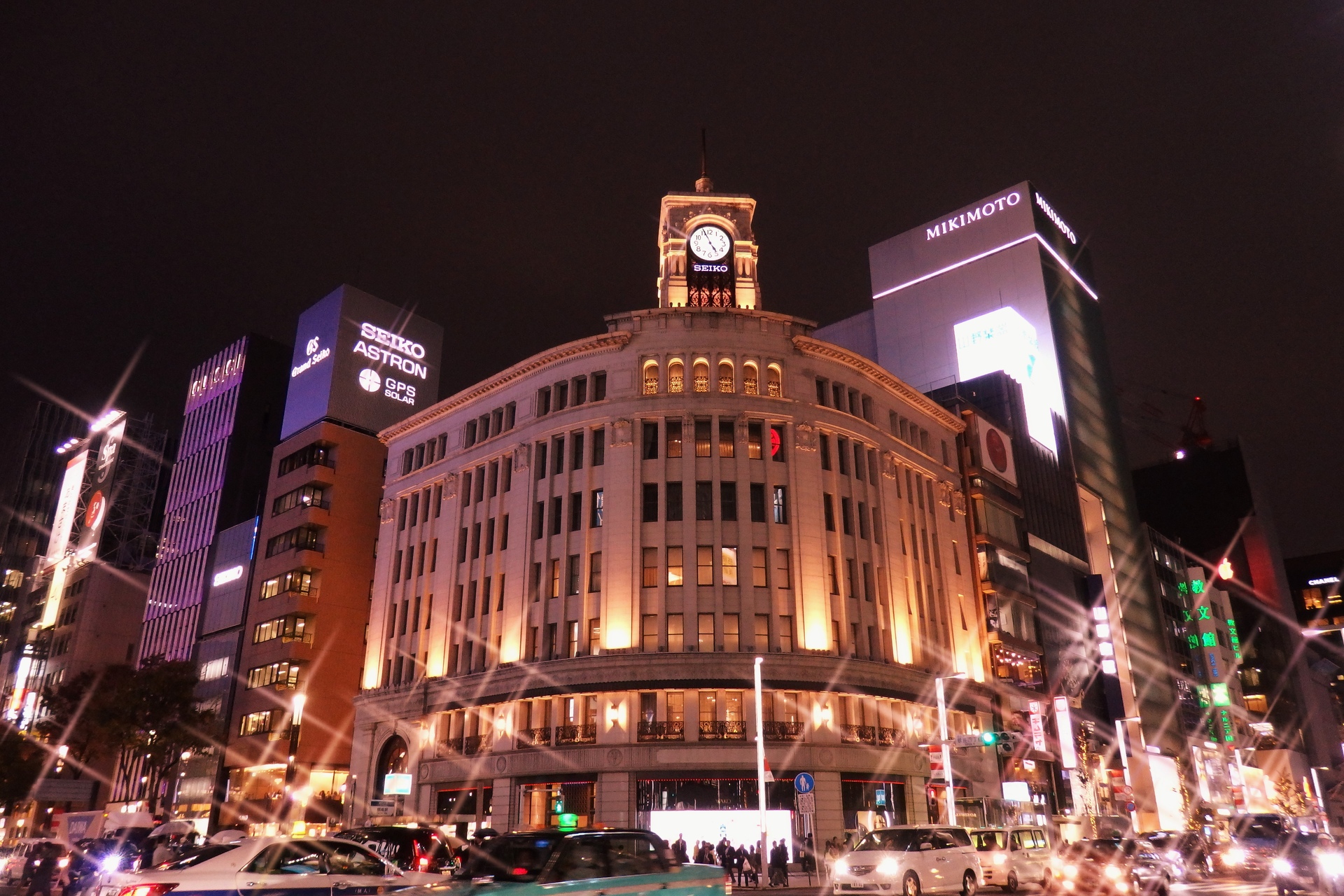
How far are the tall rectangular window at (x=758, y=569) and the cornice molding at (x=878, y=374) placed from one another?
42.9 feet

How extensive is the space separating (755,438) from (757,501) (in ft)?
12.6

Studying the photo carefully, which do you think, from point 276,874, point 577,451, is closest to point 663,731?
point 577,451

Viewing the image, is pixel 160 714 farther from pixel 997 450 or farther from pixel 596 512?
pixel 997 450

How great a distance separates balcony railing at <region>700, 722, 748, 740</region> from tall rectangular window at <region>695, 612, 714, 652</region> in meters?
3.53

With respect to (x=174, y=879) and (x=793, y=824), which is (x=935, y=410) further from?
(x=174, y=879)

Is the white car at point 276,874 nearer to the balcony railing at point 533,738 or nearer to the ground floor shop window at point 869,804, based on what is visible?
the balcony railing at point 533,738

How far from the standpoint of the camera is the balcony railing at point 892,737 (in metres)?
49.2

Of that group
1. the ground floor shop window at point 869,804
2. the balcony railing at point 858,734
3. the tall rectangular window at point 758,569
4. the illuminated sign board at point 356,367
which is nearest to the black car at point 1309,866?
the ground floor shop window at point 869,804

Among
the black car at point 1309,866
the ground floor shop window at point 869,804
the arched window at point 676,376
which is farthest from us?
the arched window at point 676,376

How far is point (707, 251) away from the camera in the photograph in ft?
247

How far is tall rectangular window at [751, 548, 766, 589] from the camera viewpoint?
160 feet

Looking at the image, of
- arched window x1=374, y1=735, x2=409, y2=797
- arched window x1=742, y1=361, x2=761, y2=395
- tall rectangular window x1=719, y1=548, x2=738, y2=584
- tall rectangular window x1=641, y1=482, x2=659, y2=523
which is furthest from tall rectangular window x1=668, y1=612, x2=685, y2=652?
arched window x1=374, y1=735, x2=409, y2=797

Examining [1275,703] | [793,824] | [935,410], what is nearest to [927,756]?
[793,824]

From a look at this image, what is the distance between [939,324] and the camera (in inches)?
4247
